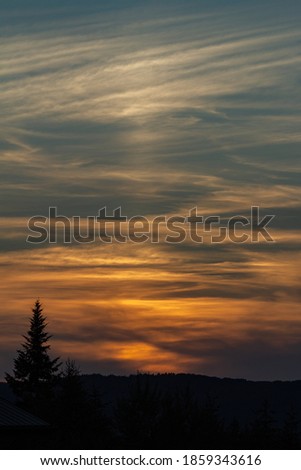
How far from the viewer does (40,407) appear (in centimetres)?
8662

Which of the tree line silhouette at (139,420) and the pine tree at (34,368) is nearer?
the tree line silhouette at (139,420)

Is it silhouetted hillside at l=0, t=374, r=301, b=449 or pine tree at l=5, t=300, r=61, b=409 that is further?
pine tree at l=5, t=300, r=61, b=409

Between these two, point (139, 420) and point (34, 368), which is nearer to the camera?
point (139, 420)

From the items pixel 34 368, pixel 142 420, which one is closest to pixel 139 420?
pixel 142 420

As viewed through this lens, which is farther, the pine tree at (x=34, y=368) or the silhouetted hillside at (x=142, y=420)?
the pine tree at (x=34, y=368)

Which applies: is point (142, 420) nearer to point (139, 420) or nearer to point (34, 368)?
point (139, 420)

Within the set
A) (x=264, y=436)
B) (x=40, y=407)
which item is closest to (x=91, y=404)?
(x=40, y=407)

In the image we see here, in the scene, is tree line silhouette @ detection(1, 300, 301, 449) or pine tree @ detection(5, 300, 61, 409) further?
pine tree @ detection(5, 300, 61, 409)
